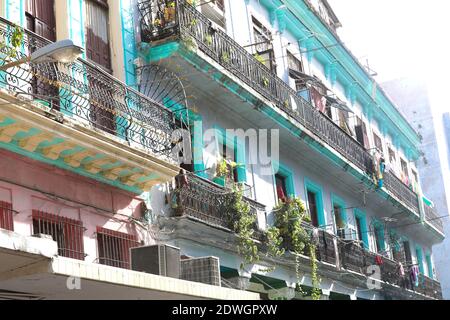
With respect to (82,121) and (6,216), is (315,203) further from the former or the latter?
(6,216)

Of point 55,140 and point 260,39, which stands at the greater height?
point 260,39

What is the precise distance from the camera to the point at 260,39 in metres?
18.8

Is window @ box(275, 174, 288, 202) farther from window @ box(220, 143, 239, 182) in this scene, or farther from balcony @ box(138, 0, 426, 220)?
window @ box(220, 143, 239, 182)

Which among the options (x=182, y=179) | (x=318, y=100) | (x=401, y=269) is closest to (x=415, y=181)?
(x=401, y=269)

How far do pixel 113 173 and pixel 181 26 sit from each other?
3.14 meters

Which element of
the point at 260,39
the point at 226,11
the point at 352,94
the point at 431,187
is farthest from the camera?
the point at 431,187

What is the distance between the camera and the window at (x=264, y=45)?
17.8m

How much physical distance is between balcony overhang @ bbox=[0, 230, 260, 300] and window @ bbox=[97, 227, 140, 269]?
6.39 ft

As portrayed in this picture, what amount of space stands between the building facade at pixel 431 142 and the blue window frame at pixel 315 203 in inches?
615

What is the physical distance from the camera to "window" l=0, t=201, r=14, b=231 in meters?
10.2

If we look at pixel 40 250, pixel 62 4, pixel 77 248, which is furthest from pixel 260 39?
pixel 40 250

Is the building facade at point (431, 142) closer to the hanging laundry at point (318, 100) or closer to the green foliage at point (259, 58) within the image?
the hanging laundry at point (318, 100)

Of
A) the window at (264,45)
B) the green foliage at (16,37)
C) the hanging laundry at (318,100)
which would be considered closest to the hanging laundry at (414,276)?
the hanging laundry at (318,100)
